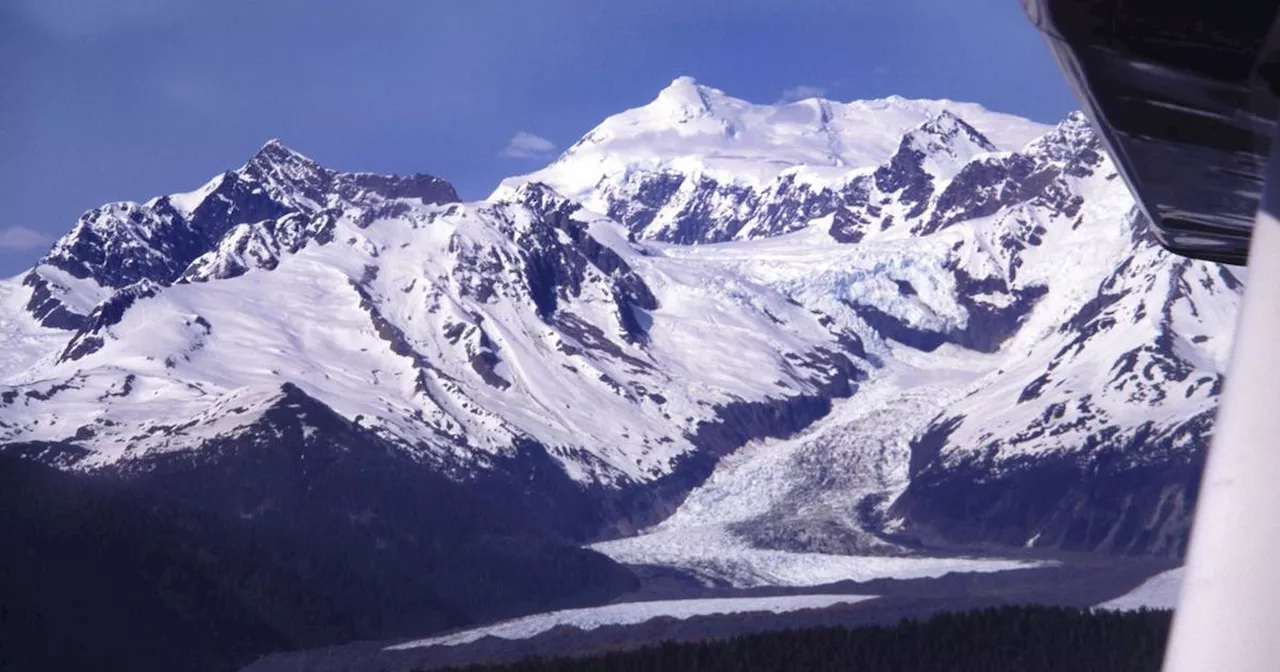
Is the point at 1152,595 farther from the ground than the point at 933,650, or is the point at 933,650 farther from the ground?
the point at 1152,595

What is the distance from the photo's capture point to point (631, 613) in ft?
540

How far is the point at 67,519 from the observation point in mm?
145750

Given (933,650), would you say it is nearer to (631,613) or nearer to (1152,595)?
(631,613)

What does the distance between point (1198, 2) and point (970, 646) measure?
348 feet

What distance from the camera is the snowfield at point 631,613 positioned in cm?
15906

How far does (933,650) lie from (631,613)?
57938 mm

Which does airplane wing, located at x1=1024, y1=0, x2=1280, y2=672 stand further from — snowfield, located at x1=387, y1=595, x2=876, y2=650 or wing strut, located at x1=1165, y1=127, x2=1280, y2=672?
snowfield, located at x1=387, y1=595, x2=876, y2=650

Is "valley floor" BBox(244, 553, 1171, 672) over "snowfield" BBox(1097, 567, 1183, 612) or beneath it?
beneath

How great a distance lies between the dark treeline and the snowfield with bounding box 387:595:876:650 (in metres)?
39.5

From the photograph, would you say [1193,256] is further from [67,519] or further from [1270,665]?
[67,519]

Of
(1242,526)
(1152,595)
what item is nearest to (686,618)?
(1152,595)

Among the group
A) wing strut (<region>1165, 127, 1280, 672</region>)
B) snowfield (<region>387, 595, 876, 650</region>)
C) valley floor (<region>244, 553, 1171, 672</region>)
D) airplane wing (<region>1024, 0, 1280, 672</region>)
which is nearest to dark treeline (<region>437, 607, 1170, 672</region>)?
valley floor (<region>244, 553, 1171, 672</region>)

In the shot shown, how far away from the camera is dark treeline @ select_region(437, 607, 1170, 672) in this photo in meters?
106

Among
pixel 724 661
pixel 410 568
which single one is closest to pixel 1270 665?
pixel 724 661
